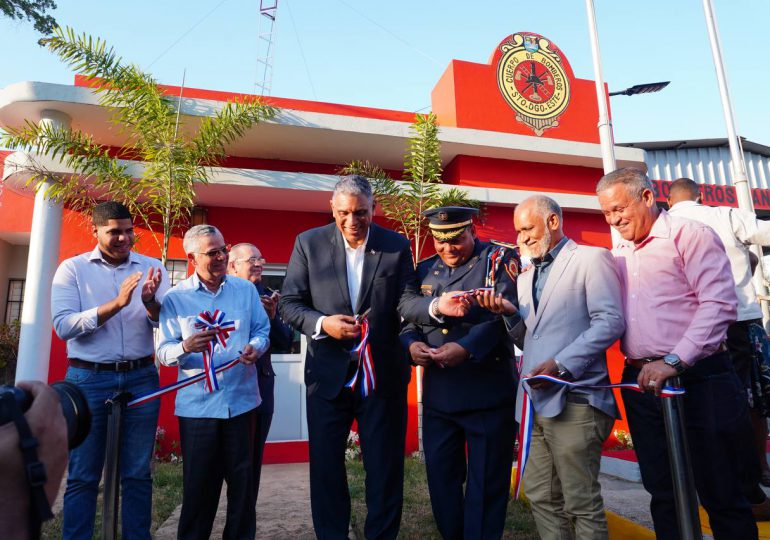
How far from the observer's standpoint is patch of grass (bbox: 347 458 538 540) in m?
3.77

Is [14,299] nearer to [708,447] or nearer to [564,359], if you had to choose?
[564,359]

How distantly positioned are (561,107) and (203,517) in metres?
9.34

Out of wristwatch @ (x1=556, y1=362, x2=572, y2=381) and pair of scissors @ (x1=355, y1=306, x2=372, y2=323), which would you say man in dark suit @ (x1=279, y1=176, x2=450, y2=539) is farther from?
wristwatch @ (x1=556, y1=362, x2=572, y2=381)

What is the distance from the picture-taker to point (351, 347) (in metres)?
2.96

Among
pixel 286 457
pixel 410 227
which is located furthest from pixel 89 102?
pixel 286 457

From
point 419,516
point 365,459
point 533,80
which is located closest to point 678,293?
point 365,459

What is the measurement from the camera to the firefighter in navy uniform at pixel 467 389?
2770 mm

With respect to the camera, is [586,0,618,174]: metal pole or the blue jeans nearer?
the blue jeans

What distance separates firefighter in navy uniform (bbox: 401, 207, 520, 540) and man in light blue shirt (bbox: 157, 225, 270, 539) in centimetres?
106

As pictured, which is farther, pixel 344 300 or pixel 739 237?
pixel 739 237

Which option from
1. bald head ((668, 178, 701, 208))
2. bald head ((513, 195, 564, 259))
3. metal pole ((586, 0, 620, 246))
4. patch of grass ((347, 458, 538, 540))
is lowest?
patch of grass ((347, 458, 538, 540))

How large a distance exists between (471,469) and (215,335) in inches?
64.8

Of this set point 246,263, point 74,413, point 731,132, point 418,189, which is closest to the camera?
point 74,413

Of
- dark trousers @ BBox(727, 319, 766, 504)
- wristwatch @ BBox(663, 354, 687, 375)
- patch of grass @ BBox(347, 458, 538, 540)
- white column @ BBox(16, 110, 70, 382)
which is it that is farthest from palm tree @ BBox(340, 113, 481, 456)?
wristwatch @ BBox(663, 354, 687, 375)
